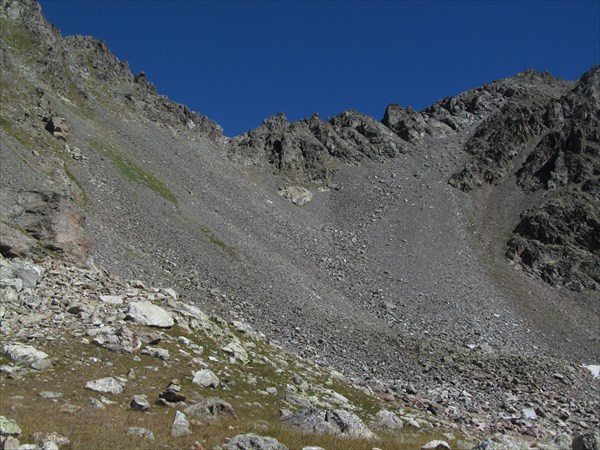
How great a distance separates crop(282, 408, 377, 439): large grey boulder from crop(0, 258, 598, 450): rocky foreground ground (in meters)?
0.05

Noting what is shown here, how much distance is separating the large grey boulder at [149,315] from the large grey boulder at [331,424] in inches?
433

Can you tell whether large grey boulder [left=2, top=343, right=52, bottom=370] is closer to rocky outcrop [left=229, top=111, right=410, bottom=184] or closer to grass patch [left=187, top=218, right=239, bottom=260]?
grass patch [left=187, top=218, right=239, bottom=260]

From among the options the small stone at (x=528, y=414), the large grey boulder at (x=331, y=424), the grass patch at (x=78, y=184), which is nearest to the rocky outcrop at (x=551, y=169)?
the small stone at (x=528, y=414)

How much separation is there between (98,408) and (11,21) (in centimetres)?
9098

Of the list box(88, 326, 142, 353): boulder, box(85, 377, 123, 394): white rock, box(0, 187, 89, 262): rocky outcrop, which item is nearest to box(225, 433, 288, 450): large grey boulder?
box(85, 377, 123, 394): white rock

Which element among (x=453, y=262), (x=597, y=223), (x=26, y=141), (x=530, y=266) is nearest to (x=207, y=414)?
(x=26, y=141)

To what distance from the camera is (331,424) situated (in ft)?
53.6

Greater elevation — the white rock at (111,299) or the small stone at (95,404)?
the white rock at (111,299)

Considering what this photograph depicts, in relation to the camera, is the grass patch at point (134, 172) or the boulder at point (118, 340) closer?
the boulder at point (118, 340)

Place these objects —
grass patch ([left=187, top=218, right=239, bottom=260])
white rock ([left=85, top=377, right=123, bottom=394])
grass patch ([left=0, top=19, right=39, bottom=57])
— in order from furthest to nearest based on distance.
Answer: grass patch ([left=0, top=19, right=39, bottom=57])
grass patch ([left=187, top=218, right=239, bottom=260])
white rock ([left=85, top=377, right=123, bottom=394])

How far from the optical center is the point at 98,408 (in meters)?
15.9

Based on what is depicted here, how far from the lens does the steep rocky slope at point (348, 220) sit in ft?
122

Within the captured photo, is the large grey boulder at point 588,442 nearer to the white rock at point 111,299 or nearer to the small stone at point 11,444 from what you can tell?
the small stone at point 11,444

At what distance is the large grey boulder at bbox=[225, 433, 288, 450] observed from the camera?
12.7 metres
